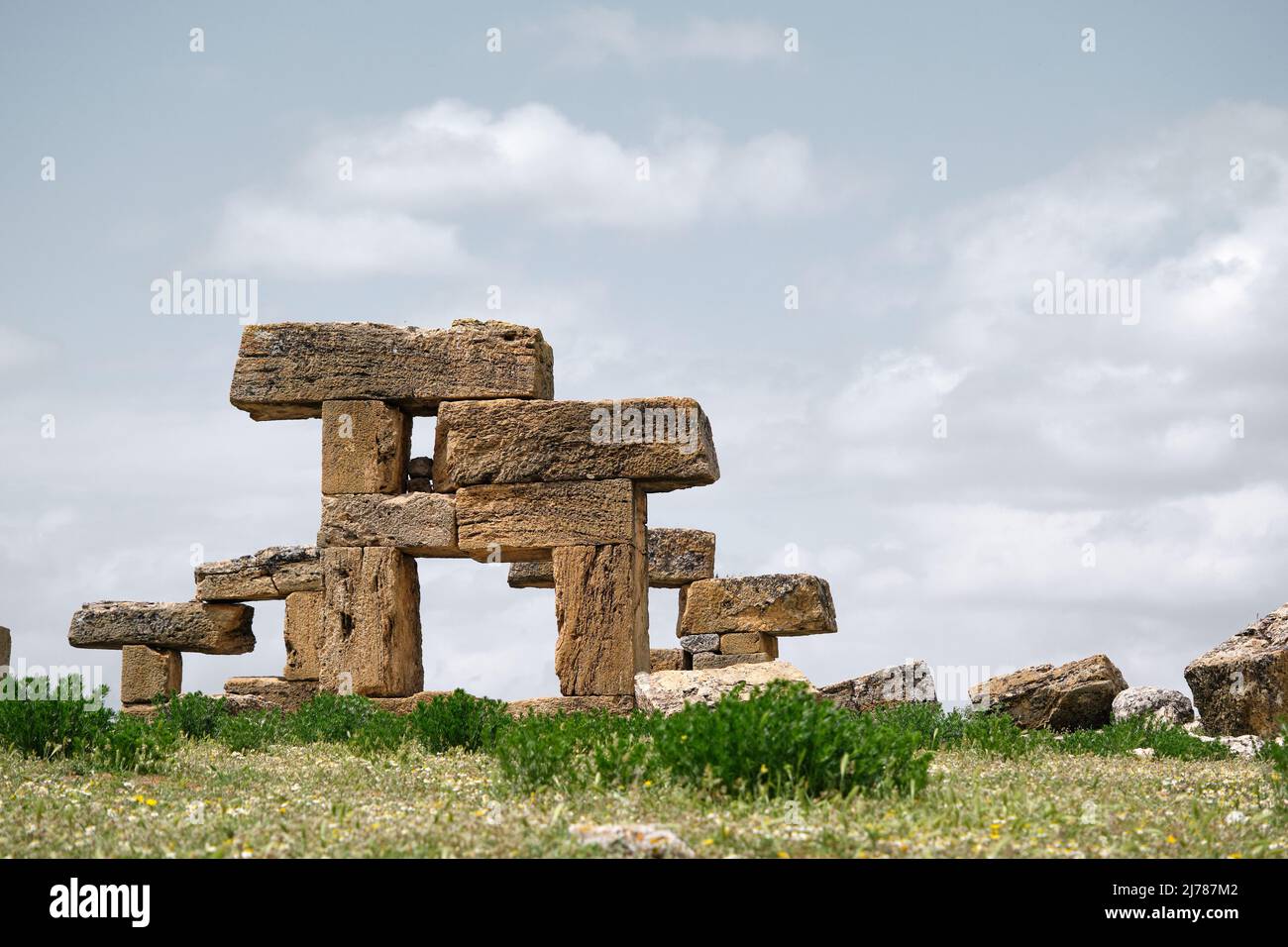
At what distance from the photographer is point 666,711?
10750 mm

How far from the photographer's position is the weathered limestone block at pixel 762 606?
64.0 feet

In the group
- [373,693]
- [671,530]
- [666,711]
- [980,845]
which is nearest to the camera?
[980,845]

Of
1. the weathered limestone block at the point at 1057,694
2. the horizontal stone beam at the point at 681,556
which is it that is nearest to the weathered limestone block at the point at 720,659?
the horizontal stone beam at the point at 681,556

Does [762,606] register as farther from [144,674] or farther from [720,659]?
[144,674]

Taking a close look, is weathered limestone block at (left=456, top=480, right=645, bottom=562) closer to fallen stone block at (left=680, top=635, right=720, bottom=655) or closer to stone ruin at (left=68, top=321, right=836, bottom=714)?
stone ruin at (left=68, top=321, right=836, bottom=714)

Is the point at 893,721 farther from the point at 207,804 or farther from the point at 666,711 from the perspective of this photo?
the point at 207,804

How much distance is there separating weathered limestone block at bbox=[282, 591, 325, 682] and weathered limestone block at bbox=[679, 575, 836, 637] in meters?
5.96

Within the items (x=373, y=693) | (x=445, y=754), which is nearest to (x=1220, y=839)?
(x=445, y=754)

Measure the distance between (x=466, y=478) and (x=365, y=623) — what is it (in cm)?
187

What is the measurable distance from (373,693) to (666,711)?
3.99m

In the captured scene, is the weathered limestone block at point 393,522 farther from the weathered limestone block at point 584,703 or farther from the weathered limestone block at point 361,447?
the weathered limestone block at point 584,703

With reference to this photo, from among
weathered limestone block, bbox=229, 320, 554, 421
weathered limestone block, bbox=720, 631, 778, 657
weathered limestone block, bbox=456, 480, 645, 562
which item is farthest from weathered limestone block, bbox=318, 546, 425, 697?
weathered limestone block, bbox=720, 631, 778, 657

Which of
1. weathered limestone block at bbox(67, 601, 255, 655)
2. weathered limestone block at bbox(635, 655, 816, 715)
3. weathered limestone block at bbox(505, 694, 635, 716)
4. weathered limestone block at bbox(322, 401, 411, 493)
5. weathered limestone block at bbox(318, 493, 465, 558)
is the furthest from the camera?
weathered limestone block at bbox(67, 601, 255, 655)

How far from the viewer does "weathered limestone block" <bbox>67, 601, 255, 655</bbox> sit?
17.9 metres
